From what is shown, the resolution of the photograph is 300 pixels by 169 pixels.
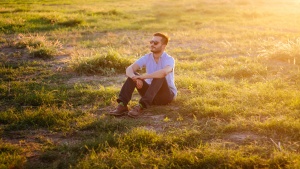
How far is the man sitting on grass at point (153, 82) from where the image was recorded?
600cm

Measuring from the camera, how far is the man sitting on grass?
19.7ft

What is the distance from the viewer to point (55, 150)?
4.68 metres

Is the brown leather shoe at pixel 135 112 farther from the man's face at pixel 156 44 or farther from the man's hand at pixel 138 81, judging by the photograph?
the man's face at pixel 156 44

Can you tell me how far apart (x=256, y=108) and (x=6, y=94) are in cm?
561

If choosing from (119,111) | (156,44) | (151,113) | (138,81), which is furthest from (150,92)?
(156,44)

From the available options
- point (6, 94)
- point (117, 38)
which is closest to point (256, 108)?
point (6, 94)

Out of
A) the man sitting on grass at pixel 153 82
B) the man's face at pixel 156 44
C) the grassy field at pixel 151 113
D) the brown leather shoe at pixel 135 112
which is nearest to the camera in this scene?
the grassy field at pixel 151 113

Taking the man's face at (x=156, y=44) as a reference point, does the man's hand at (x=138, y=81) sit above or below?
below

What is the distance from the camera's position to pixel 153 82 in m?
6.08

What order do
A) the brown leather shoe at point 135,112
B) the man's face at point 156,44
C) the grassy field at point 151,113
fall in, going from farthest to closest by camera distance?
the man's face at point 156,44 → the brown leather shoe at point 135,112 → the grassy field at point 151,113

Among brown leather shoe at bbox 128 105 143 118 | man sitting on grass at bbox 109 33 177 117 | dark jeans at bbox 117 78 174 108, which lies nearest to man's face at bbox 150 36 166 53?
man sitting on grass at bbox 109 33 177 117

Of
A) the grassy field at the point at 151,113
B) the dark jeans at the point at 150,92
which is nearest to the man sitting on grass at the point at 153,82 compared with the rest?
the dark jeans at the point at 150,92

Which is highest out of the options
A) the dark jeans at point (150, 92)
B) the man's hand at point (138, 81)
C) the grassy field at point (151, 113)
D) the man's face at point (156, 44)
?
the man's face at point (156, 44)

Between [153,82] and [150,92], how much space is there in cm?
21
